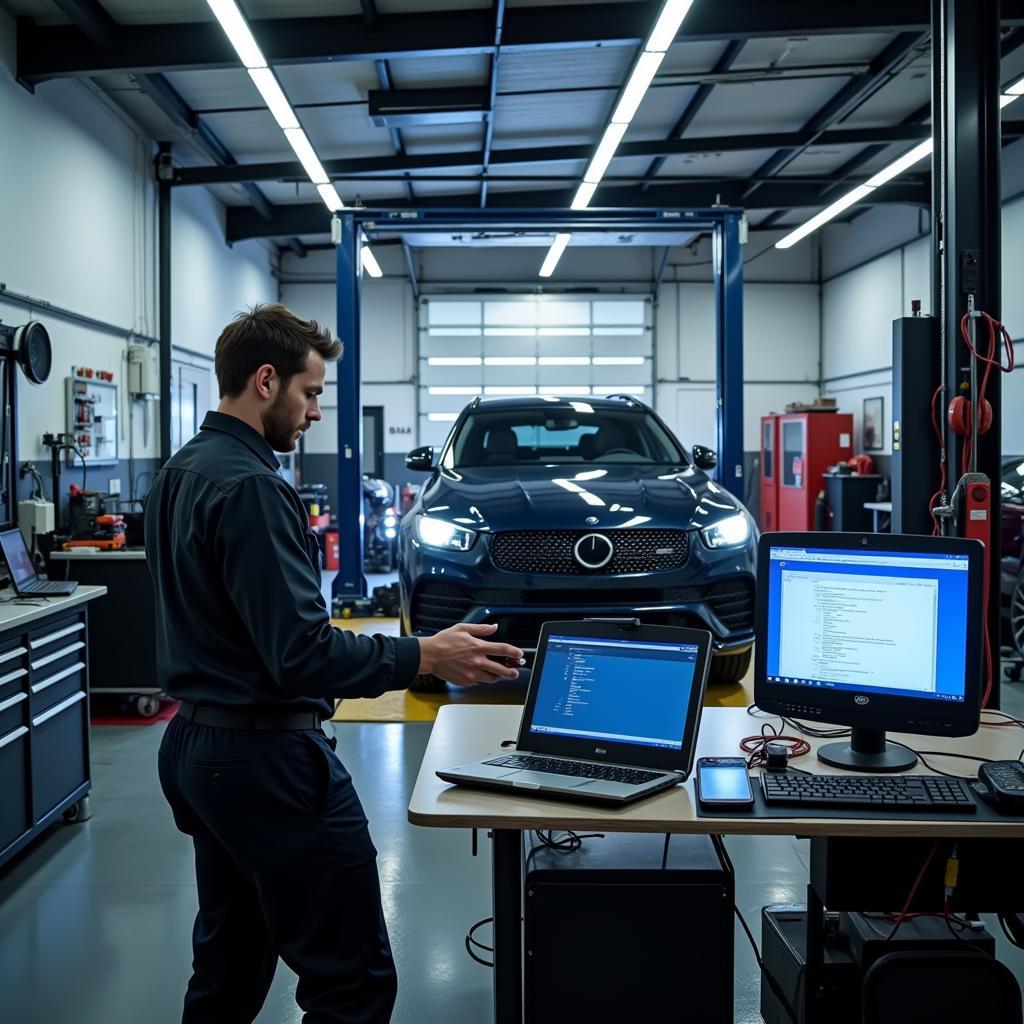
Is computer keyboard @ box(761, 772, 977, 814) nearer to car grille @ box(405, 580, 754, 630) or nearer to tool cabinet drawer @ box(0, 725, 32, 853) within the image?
tool cabinet drawer @ box(0, 725, 32, 853)

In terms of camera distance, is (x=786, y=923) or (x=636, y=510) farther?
(x=636, y=510)

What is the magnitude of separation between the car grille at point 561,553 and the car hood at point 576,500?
0.14 ft

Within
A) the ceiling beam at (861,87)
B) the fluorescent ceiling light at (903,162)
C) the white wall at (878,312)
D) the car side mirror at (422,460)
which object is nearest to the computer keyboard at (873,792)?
the car side mirror at (422,460)

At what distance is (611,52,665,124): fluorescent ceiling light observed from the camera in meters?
6.30

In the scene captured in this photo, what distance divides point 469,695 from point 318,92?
5601 mm

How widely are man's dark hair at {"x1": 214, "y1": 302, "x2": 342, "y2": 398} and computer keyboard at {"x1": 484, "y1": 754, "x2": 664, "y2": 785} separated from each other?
0.82 metres

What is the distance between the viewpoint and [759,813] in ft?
5.67

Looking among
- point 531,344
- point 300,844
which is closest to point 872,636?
point 300,844

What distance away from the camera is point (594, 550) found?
173 inches

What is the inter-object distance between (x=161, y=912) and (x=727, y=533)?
2778 millimetres

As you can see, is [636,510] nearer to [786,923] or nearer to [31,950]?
[786,923]

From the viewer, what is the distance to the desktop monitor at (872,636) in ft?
6.08

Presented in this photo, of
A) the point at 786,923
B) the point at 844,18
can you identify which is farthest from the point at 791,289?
the point at 786,923

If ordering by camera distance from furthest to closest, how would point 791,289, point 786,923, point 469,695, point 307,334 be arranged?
point 791,289 → point 469,695 → point 786,923 → point 307,334
